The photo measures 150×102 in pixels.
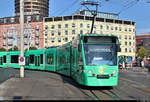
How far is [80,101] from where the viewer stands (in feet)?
26.6

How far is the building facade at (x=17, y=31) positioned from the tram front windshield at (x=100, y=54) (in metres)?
71.5

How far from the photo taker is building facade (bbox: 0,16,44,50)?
82312mm

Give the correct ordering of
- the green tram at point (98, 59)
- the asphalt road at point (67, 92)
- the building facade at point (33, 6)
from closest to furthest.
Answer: the asphalt road at point (67, 92), the green tram at point (98, 59), the building facade at point (33, 6)

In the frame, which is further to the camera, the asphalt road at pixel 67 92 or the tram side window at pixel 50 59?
the tram side window at pixel 50 59

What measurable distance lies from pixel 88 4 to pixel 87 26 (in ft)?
170

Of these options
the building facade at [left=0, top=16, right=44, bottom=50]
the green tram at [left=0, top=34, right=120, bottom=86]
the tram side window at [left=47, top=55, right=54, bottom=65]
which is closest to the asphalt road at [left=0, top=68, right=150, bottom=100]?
the green tram at [left=0, top=34, right=120, bottom=86]

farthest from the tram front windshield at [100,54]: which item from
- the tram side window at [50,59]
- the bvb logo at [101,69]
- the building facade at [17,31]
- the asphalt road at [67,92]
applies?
the building facade at [17,31]

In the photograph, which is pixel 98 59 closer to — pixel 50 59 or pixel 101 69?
pixel 101 69

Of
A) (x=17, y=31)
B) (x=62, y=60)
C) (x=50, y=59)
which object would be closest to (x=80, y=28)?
(x=17, y=31)

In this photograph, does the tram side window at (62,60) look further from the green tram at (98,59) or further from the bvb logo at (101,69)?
the bvb logo at (101,69)

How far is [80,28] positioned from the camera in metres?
77.1

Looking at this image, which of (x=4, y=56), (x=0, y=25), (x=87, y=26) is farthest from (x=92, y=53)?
(x=0, y=25)

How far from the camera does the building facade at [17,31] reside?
270 feet

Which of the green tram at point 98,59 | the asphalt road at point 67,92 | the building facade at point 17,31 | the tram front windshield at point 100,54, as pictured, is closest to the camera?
the asphalt road at point 67,92
